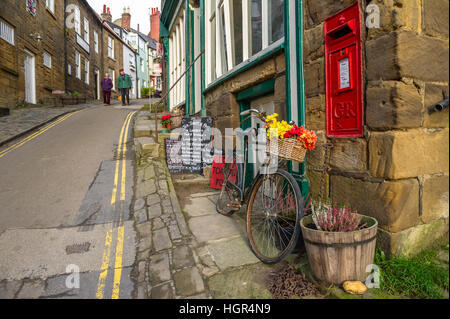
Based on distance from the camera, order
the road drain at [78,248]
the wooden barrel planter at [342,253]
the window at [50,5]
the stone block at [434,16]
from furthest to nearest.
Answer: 1. the window at [50,5]
2. the road drain at [78,248]
3. the stone block at [434,16]
4. the wooden barrel planter at [342,253]

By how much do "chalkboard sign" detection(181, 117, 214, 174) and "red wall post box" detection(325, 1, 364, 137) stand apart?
357cm

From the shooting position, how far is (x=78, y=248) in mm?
3371

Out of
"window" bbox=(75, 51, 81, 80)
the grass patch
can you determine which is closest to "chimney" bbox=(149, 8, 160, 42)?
"window" bbox=(75, 51, 81, 80)

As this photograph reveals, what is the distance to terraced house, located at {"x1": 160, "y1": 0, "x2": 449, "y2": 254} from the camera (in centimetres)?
234

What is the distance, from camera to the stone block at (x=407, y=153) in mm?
2344

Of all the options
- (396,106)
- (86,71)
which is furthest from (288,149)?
(86,71)

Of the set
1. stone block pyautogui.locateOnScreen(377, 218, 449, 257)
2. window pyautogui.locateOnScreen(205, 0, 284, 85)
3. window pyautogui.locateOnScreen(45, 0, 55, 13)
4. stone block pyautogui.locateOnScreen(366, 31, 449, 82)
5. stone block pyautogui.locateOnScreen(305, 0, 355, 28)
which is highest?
window pyautogui.locateOnScreen(45, 0, 55, 13)

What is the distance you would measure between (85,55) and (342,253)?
86.6 feet

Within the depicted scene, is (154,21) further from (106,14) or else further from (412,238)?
(412,238)

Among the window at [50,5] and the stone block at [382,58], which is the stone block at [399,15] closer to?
the stone block at [382,58]

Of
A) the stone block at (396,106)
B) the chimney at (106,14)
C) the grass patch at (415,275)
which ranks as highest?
the chimney at (106,14)

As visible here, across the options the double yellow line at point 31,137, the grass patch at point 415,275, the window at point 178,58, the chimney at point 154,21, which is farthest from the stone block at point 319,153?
the chimney at point 154,21

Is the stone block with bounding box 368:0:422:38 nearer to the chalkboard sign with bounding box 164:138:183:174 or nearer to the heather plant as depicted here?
the heather plant

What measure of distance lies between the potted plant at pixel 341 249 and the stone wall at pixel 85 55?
2153 cm
